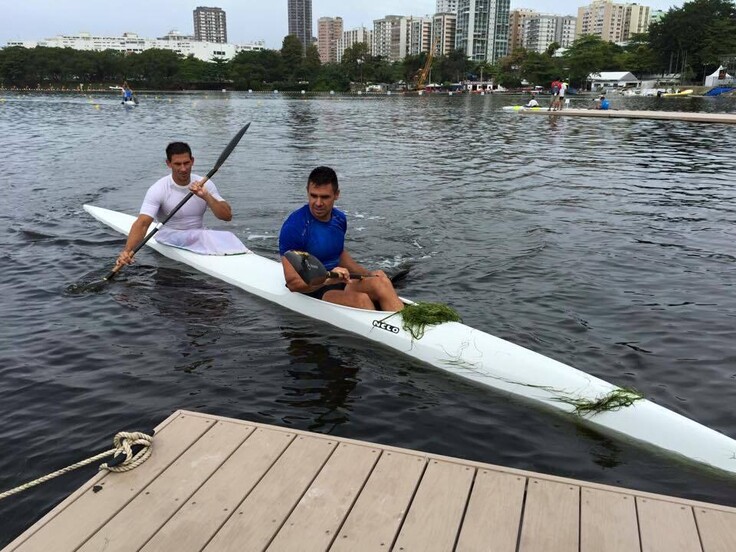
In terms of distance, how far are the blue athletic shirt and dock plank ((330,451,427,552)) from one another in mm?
3470

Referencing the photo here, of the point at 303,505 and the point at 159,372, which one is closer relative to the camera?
the point at 303,505

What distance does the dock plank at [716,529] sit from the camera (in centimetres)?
320

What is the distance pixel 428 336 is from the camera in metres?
6.39

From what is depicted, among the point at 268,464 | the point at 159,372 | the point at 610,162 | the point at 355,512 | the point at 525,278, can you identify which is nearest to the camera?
the point at 355,512

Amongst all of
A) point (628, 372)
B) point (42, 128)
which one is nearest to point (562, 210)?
point (628, 372)

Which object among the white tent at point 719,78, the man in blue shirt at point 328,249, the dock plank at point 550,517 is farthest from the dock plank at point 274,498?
the white tent at point 719,78

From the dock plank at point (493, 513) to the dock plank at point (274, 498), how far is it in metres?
1.02

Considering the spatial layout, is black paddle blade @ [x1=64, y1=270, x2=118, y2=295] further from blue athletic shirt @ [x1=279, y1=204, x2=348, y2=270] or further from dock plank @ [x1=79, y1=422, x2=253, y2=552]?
dock plank @ [x1=79, y1=422, x2=253, y2=552]

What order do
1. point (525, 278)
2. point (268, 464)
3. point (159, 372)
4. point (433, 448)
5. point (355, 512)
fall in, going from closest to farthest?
point (355, 512) < point (268, 464) < point (433, 448) < point (159, 372) < point (525, 278)

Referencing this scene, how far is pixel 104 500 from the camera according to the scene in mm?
3541

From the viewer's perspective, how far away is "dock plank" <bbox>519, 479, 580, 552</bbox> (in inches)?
126

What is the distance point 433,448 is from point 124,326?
14.8ft

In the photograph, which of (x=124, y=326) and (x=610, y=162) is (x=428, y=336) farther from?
(x=610, y=162)

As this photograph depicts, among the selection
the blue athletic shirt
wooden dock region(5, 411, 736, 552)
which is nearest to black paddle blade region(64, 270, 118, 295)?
the blue athletic shirt
